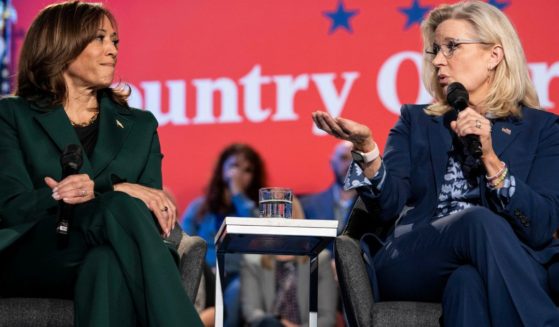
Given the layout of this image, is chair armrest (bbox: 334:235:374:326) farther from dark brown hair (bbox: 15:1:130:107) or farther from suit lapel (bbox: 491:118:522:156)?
dark brown hair (bbox: 15:1:130:107)

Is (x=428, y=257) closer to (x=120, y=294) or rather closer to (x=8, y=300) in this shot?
(x=120, y=294)

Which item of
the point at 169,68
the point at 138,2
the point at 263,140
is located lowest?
the point at 263,140

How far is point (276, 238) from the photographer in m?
2.88

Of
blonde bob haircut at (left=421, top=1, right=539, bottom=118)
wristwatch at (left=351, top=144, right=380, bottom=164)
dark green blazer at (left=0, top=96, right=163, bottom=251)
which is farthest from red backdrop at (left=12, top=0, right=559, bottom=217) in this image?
wristwatch at (left=351, top=144, right=380, bottom=164)

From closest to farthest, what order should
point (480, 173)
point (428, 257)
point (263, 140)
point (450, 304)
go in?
point (450, 304)
point (428, 257)
point (480, 173)
point (263, 140)

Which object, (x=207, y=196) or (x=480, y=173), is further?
(x=207, y=196)

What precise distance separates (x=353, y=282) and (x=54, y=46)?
1.33m

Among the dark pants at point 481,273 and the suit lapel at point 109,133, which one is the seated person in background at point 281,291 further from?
the dark pants at point 481,273

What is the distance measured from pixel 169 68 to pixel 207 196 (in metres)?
0.81

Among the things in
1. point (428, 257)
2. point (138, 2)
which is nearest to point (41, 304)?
point (428, 257)

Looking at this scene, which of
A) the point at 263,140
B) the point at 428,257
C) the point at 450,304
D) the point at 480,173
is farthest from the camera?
the point at 263,140

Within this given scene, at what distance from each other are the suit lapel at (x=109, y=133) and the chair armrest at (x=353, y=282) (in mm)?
818

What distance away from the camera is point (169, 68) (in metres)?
5.43

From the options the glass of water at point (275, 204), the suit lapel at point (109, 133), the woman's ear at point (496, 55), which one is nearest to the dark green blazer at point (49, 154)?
the suit lapel at point (109, 133)
